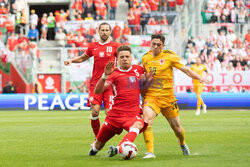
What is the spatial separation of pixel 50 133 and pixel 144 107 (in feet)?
19.1

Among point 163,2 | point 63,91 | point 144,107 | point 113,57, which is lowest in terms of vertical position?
point 63,91

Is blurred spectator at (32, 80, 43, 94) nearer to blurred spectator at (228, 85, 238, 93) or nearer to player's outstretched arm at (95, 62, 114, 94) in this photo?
blurred spectator at (228, 85, 238, 93)

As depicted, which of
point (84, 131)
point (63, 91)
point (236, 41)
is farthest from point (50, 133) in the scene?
point (236, 41)

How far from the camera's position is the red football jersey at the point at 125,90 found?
30.0 ft

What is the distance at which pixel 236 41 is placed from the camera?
33.3 meters

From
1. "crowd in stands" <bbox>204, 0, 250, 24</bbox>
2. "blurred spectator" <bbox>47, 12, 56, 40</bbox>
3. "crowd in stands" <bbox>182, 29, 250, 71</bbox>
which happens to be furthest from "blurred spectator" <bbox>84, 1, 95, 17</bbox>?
"crowd in stands" <bbox>204, 0, 250, 24</bbox>

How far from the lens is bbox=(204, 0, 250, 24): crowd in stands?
35.1 metres

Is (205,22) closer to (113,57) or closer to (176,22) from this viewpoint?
(176,22)

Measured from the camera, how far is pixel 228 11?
35438 millimetres

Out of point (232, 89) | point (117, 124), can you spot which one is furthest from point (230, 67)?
point (117, 124)

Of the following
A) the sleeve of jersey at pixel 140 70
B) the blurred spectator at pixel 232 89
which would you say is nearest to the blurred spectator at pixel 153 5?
the blurred spectator at pixel 232 89

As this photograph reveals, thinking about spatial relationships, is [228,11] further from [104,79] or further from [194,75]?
[104,79]

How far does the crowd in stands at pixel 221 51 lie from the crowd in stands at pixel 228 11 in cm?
123

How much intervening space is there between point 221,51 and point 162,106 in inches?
903
